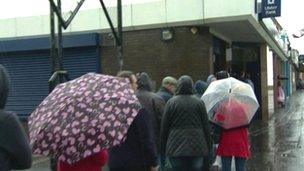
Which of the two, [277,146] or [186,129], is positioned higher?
[186,129]

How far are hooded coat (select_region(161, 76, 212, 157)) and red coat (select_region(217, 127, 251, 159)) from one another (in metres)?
1.03

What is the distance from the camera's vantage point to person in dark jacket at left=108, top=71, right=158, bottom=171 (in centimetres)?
512

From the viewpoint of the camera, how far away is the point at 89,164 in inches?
186

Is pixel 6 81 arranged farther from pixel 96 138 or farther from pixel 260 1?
pixel 260 1

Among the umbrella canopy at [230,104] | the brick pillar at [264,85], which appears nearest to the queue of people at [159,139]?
the umbrella canopy at [230,104]

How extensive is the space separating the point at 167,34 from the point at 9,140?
12.1 metres

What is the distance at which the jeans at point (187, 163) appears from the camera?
22.1 feet

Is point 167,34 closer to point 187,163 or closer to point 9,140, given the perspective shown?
point 187,163

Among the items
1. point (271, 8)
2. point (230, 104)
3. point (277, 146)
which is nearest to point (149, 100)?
point (230, 104)

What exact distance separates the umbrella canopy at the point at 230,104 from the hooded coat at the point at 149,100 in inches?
28.1

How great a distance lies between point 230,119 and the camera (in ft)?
25.0

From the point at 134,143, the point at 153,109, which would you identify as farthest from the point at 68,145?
the point at 153,109

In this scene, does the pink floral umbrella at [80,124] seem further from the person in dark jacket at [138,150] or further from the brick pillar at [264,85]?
the brick pillar at [264,85]

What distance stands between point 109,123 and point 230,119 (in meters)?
3.58
